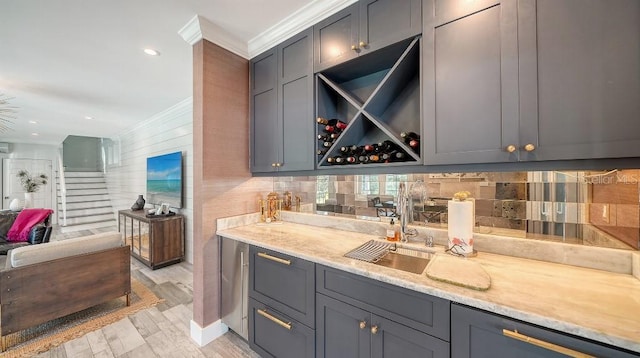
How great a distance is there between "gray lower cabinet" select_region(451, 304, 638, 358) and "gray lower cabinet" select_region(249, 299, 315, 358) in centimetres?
80

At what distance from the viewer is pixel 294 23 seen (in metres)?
1.80

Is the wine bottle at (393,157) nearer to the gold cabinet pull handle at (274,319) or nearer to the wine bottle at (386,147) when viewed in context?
the wine bottle at (386,147)

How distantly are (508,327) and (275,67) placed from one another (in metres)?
2.18

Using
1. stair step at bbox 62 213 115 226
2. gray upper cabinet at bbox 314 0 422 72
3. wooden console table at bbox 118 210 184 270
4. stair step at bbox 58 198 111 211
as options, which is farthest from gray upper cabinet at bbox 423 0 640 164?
stair step at bbox 58 198 111 211

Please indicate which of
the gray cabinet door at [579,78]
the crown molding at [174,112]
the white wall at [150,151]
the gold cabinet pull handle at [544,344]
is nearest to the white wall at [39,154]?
the white wall at [150,151]

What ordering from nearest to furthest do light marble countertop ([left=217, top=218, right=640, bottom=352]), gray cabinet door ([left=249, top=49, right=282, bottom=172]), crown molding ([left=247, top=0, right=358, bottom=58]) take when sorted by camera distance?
light marble countertop ([left=217, top=218, right=640, bottom=352]) < crown molding ([left=247, top=0, right=358, bottom=58]) < gray cabinet door ([left=249, top=49, right=282, bottom=172])

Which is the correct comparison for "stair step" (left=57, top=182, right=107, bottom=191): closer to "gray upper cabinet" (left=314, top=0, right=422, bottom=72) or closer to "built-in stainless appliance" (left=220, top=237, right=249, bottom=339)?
"built-in stainless appliance" (left=220, top=237, right=249, bottom=339)

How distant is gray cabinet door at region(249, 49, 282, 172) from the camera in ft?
6.53

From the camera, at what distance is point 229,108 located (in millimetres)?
2062

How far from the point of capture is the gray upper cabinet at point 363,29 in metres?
1.33

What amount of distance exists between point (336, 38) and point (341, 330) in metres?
1.86

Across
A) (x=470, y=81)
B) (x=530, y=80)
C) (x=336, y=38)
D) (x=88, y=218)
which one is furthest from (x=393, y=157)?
(x=88, y=218)

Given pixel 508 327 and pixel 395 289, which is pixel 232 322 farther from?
pixel 508 327

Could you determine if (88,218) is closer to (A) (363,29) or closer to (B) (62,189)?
(B) (62,189)
